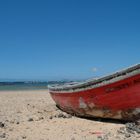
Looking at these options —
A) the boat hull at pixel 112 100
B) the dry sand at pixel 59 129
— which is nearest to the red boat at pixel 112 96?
the boat hull at pixel 112 100

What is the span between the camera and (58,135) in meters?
7.89

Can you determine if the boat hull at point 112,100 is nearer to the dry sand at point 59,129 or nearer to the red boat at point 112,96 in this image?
the red boat at point 112,96

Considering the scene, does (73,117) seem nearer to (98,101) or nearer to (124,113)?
(98,101)

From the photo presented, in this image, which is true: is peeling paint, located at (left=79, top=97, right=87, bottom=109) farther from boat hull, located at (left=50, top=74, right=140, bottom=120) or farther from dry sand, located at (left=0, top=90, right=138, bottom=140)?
dry sand, located at (left=0, top=90, right=138, bottom=140)

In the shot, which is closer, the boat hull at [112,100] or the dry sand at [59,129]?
the dry sand at [59,129]

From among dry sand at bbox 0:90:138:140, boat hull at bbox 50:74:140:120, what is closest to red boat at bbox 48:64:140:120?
boat hull at bbox 50:74:140:120

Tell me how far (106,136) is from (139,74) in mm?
1797

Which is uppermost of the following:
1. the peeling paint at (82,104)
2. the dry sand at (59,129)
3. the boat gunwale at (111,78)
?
the boat gunwale at (111,78)

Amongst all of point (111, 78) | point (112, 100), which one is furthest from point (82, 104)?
point (111, 78)

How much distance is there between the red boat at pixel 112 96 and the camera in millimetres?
8078

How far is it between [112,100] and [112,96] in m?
0.13

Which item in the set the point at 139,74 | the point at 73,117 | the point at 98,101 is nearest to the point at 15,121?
the point at 73,117

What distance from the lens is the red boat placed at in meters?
8.08

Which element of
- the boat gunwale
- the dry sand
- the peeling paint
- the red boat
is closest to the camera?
the dry sand
